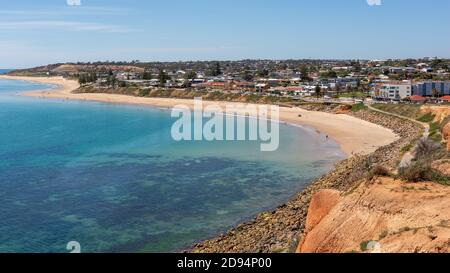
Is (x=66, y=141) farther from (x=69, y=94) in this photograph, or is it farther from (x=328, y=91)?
(x=69, y=94)

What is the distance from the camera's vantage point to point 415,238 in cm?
1102

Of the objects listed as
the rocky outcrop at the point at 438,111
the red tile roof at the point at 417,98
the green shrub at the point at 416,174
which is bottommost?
the rocky outcrop at the point at 438,111

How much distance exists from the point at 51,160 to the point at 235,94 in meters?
57.3

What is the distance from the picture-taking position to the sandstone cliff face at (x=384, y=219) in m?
11.5

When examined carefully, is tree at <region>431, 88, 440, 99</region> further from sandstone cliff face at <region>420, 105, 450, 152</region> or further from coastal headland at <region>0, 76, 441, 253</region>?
sandstone cliff face at <region>420, 105, 450, 152</region>

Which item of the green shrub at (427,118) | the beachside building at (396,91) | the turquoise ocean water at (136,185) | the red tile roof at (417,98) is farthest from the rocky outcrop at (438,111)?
the beachside building at (396,91)

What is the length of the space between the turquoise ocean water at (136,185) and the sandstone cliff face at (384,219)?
376 inches

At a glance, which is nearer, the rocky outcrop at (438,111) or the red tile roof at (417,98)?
the rocky outcrop at (438,111)

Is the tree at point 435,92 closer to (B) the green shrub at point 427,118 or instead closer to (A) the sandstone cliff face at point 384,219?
(B) the green shrub at point 427,118

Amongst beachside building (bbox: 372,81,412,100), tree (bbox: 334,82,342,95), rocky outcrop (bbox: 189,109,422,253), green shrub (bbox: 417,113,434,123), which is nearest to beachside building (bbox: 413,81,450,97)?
beachside building (bbox: 372,81,412,100)

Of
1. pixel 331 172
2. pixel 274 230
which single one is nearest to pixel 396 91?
pixel 331 172

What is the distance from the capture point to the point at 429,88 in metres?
79.9

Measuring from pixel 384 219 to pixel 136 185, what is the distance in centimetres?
2303

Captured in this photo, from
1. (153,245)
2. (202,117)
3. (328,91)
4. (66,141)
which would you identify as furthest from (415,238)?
(328,91)
